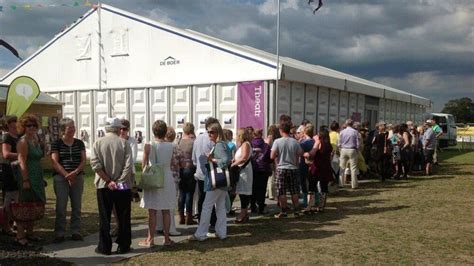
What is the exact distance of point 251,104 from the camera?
1337 cm

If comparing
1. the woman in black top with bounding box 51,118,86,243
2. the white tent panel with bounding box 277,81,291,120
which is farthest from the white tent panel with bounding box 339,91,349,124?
the woman in black top with bounding box 51,118,86,243

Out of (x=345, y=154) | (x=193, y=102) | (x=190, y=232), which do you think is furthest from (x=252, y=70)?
(x=190, y=232)

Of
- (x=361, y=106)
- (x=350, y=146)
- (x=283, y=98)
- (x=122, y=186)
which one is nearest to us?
(x=122, y=186)

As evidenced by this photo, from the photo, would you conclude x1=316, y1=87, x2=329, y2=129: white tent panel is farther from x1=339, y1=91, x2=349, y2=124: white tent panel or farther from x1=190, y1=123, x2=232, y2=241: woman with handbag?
x1=190, y1=123, x2=232, y2=241: woman with handbag

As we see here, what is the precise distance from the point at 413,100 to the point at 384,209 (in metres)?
17.5

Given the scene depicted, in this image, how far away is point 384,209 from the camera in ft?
31.0

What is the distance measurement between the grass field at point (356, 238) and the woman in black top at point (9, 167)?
2.27 m

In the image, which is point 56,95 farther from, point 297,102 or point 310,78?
point 310,78

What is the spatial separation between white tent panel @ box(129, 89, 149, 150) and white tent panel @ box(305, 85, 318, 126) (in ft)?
16.4

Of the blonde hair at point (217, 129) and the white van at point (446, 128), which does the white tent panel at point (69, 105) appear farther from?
the white van at point (446, 128)

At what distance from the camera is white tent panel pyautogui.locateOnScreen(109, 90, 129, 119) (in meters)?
15.8

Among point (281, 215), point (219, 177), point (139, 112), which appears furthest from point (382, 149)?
point (219, 177)

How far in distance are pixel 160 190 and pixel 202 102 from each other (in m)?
7.94

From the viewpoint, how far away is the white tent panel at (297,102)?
1414cm
